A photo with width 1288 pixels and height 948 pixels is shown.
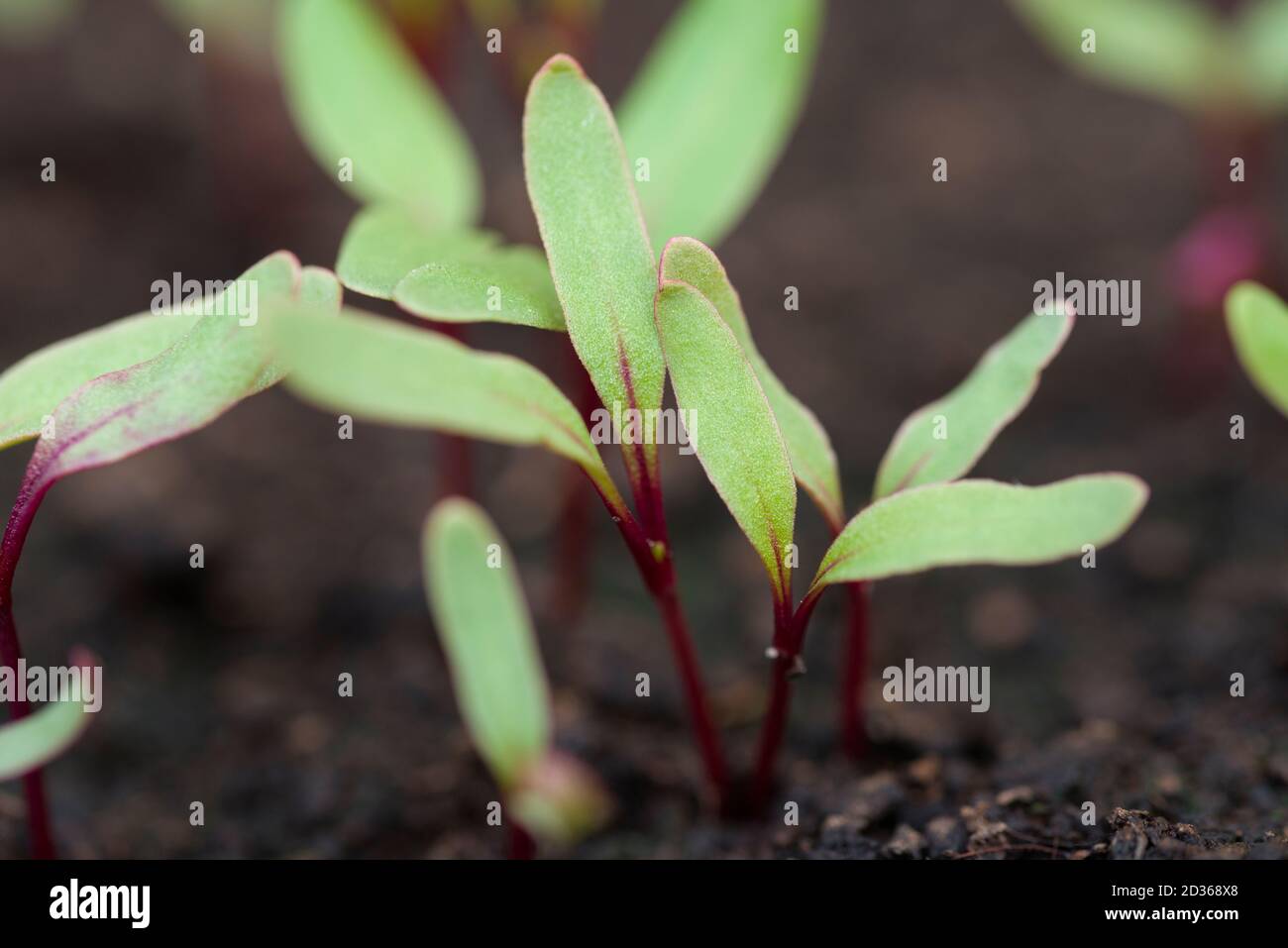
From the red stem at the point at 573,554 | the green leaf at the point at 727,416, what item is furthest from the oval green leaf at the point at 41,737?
the red stem at the point at 573,554

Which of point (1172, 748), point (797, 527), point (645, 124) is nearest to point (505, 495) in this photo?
point (797, 527)

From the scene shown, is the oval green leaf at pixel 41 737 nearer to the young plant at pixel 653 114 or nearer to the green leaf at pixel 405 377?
the green leaf at pixel 405 377

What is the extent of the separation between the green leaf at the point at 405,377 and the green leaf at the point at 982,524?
0.24 m

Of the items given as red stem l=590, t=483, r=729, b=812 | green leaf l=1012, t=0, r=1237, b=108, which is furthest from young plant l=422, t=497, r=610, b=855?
green leaf l=1012, t=0, r=1237, b=108

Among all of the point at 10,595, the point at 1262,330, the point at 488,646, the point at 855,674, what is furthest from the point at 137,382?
the point at 1262,330

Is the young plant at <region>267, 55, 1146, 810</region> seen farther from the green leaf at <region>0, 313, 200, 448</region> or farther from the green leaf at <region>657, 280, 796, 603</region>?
the green leaf at <region>0, 313, 200, 448</region>

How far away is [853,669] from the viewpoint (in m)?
1.09

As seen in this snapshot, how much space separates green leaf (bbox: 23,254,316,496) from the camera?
81 cm

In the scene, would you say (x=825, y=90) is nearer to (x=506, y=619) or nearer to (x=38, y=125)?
(x=38, y=125)

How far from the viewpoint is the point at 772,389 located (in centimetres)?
97

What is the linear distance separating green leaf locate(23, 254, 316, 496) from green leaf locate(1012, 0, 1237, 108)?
3.76ft

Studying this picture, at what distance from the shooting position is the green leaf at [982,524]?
0.74 metres

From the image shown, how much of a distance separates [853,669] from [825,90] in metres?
1.61
